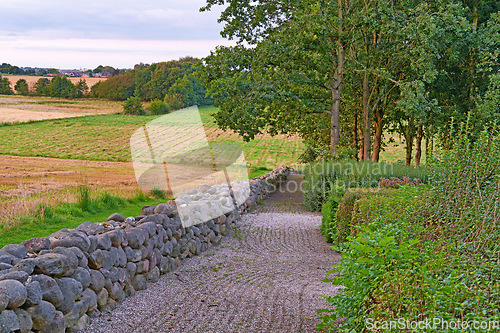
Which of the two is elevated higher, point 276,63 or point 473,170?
point 276,63

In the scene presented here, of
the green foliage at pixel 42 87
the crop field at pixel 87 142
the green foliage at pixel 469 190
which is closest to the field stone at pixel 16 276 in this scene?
the green foliage at pixel 469 190

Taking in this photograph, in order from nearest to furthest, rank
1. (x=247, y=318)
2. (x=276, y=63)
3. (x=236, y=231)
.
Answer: (x=247, y=318)
(x=236, y=231)
(x=276, y=63)

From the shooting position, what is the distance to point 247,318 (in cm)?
447

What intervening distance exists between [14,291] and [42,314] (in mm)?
357

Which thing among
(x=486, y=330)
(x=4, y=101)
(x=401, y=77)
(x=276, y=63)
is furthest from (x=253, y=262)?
(x=4, y=101)

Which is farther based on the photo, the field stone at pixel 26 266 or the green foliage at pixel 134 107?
the green foliage at pixel 134 107

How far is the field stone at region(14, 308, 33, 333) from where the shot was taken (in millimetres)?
3276

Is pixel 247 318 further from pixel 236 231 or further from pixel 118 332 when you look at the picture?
pixel 236 231

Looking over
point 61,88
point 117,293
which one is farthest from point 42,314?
point 61,88

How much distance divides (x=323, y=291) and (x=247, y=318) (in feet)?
4.20

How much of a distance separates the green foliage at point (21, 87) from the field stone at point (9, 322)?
5049 cm

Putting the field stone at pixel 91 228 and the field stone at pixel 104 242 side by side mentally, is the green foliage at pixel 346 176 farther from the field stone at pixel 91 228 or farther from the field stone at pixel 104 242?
the field stone at pixel 104 242

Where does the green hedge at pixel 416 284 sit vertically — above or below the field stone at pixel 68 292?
above

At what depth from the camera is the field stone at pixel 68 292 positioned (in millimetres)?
3766
